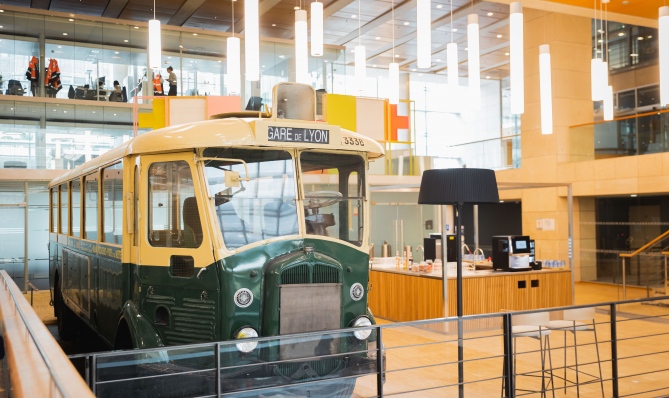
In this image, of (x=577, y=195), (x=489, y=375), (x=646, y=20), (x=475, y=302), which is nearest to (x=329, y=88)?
(x=577, y=195)

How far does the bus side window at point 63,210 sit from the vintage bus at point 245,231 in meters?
3.11

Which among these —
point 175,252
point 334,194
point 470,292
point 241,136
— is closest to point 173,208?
point 175,252

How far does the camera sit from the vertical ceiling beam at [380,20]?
1528 cm

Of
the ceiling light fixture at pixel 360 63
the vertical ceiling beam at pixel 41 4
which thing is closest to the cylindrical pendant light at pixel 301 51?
the ceiling light fixture at pixel 360 63

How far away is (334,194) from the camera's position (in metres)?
4.95

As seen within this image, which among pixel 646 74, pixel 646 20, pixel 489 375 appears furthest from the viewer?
pixel 646 74

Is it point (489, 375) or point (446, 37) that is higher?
point (446, 37)

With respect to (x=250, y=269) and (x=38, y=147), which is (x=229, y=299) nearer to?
(x=250, y=269)

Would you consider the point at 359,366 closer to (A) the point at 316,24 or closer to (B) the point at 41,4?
(A) the point at 316,24

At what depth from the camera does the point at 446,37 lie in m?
18.6

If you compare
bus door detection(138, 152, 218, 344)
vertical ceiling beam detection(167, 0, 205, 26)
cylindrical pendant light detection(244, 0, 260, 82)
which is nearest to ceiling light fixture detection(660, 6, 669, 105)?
cylindrical pendant light detection(244, 0, 260, 82)

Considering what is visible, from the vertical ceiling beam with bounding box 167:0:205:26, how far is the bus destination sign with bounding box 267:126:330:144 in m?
12.0

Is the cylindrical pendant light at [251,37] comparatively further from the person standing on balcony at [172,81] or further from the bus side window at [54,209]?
the person standing on balcony at [172,81]

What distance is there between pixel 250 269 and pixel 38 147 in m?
12.4
